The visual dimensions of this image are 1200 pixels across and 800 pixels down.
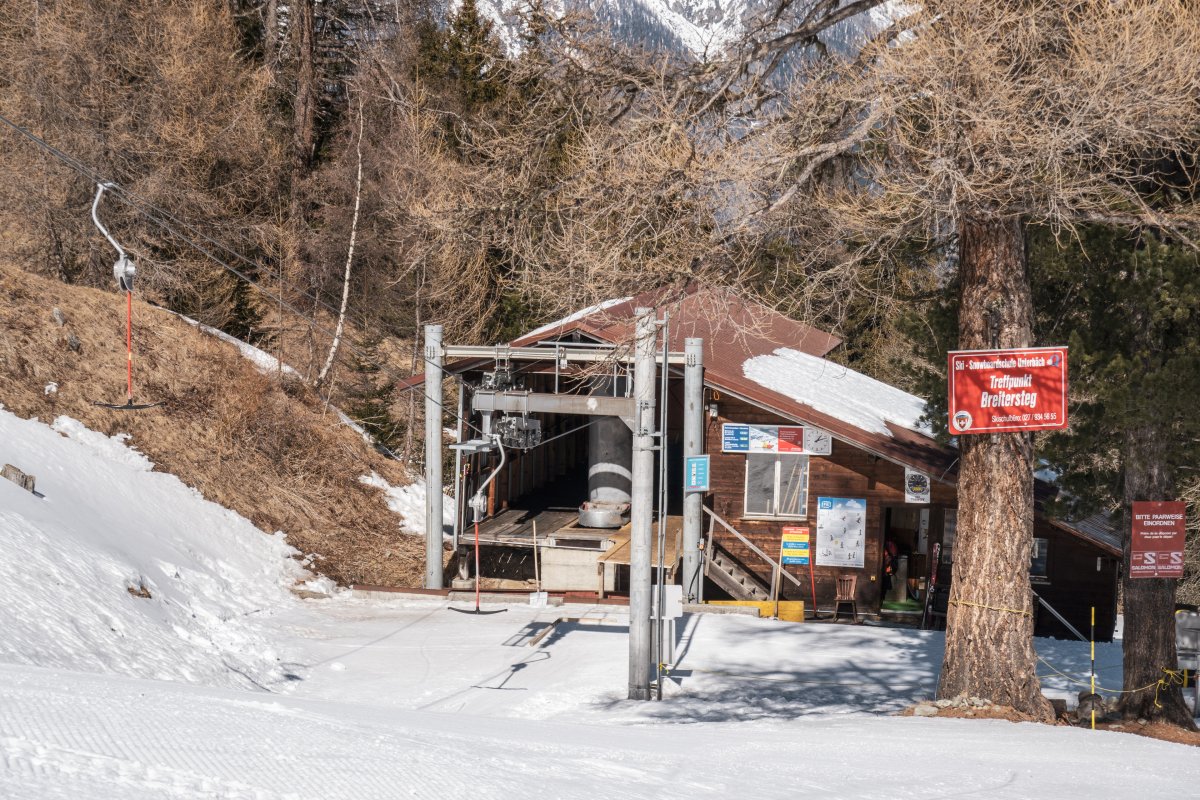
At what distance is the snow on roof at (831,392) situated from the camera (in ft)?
73.6

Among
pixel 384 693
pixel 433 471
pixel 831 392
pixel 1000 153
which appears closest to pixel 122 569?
pixel 384 693

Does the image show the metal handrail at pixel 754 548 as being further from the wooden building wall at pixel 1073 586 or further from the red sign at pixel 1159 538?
the red sign at pixel 1159 538

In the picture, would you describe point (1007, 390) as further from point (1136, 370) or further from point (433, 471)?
point (433, 471)

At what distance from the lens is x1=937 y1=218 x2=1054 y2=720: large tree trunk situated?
11.3 metres

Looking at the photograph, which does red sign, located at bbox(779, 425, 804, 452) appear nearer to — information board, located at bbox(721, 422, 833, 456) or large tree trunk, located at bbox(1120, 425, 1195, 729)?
information board, located at bbox(721, 422, 833, 456)

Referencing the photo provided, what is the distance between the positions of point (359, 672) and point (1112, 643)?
41.4ft

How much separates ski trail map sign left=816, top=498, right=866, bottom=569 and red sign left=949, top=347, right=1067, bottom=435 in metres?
11.8

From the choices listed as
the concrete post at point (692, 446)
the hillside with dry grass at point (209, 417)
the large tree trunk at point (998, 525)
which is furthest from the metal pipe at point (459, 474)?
the large tree trunk at point (998, 525)

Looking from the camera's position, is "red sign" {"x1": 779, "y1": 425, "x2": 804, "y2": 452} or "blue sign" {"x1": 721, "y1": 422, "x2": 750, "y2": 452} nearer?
"red sign" {"x1": 779, "y1": 425, "x2": 804, "y2": 452}

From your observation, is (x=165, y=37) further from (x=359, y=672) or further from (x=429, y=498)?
(x=359, y=672)

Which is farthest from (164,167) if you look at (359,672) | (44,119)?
(359,672)

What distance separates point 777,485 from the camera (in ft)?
76.6

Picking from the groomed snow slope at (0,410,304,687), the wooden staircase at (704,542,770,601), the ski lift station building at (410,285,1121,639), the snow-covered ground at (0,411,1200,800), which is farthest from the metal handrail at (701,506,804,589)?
the groomed snow slope at (0,410,304,687)

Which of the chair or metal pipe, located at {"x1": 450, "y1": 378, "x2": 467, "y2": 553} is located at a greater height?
metal pipe, located at {"x1": 450, "y1": 378, "x2": 467, "y2": 553}
